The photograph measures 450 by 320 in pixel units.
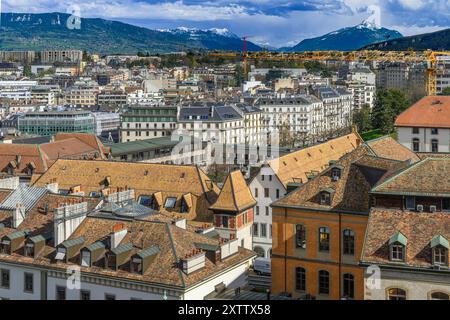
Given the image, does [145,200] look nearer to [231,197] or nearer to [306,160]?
[231,197]

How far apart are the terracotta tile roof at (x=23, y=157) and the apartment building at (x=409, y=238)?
42.8 meters

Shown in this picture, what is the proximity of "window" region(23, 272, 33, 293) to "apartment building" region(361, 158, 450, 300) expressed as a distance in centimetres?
1673

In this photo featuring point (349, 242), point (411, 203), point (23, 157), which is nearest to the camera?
point (411, 203)

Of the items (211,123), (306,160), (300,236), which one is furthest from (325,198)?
(211,123)

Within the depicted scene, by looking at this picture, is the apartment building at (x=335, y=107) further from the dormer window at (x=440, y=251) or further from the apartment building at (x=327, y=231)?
the dormer window at (x=440, y=251)

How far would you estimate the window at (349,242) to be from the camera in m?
40.1

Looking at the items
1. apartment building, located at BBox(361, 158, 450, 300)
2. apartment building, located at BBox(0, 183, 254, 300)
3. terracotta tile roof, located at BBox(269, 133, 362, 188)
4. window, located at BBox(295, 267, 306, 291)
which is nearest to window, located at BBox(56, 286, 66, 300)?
apartment building, located at BBox(0, 183, 254, 300)

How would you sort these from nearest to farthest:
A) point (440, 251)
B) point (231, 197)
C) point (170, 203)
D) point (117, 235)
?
point (440, 251)
point (117, 235)
point (231, 197)
point (170, 203)

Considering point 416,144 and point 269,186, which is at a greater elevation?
point 416,144

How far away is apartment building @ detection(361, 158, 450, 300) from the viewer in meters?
31.2

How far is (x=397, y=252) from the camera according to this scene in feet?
104

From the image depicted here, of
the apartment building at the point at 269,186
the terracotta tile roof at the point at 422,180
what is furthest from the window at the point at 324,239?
the apartment building at the point at 269,186

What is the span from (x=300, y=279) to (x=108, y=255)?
12313mm
